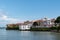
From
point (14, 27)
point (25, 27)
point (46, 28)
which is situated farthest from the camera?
point (14, 27)

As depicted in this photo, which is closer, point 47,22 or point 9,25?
point 47,22

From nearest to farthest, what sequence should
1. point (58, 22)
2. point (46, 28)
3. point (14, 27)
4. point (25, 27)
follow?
point (46, 28), point (58, 22), point (25, 27), point (14, 27)

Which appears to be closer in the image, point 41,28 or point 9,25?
point 41,28

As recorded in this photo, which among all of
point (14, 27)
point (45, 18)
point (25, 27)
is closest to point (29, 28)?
point (25, 27)

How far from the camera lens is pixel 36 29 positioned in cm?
7981

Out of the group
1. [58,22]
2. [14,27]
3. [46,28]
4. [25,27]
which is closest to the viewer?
[46,28]

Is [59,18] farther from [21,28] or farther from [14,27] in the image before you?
[14,27]

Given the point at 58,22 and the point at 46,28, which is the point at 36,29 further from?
the point at 58,22

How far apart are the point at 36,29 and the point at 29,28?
29.0 feet

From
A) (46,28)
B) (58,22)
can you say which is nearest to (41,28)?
(46,28)

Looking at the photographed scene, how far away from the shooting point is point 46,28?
78.4 meters

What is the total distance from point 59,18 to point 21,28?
16.6 metres

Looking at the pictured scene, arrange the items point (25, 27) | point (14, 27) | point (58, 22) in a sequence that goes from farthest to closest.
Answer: point (14, 27) → point (25, 27) → point (58, 22)

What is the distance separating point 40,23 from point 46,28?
1411cm
